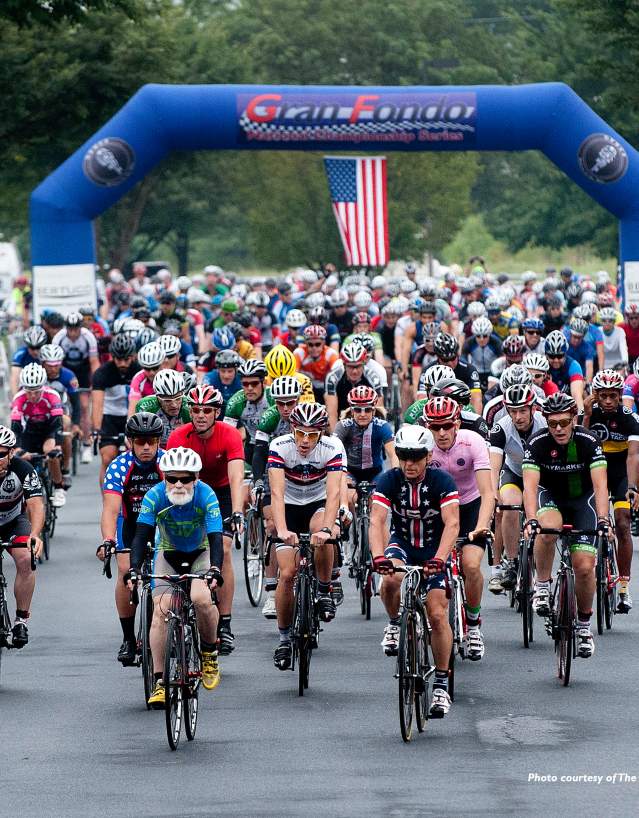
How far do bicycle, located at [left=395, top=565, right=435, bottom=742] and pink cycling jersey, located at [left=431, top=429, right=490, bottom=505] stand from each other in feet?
6.03

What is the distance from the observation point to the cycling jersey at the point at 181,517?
416 inches

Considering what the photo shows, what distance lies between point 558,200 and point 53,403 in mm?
48118

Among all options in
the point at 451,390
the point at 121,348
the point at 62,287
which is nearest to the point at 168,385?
the point at 451,390

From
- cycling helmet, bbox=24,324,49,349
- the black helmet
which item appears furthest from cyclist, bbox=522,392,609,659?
cycling helmet, bbox=24,324,49,349

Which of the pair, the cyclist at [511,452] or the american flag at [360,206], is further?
the american flag at [360,206]

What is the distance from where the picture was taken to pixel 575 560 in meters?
11.7

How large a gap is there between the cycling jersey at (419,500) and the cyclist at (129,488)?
1.71m

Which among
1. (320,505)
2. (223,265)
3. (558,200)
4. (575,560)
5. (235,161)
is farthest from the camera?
(223,265)

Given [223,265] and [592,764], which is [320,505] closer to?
[592,764]

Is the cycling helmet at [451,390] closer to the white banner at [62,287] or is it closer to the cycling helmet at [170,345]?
the cycling helmet at [170,345]

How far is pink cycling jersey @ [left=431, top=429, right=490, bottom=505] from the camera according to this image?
11.9m

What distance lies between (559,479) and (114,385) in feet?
23.3

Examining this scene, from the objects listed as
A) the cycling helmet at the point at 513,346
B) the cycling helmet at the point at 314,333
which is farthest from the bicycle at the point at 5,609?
the cycling helmet at the point at 314,333

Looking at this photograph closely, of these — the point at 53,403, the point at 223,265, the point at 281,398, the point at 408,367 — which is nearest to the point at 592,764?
the point at 281,398
